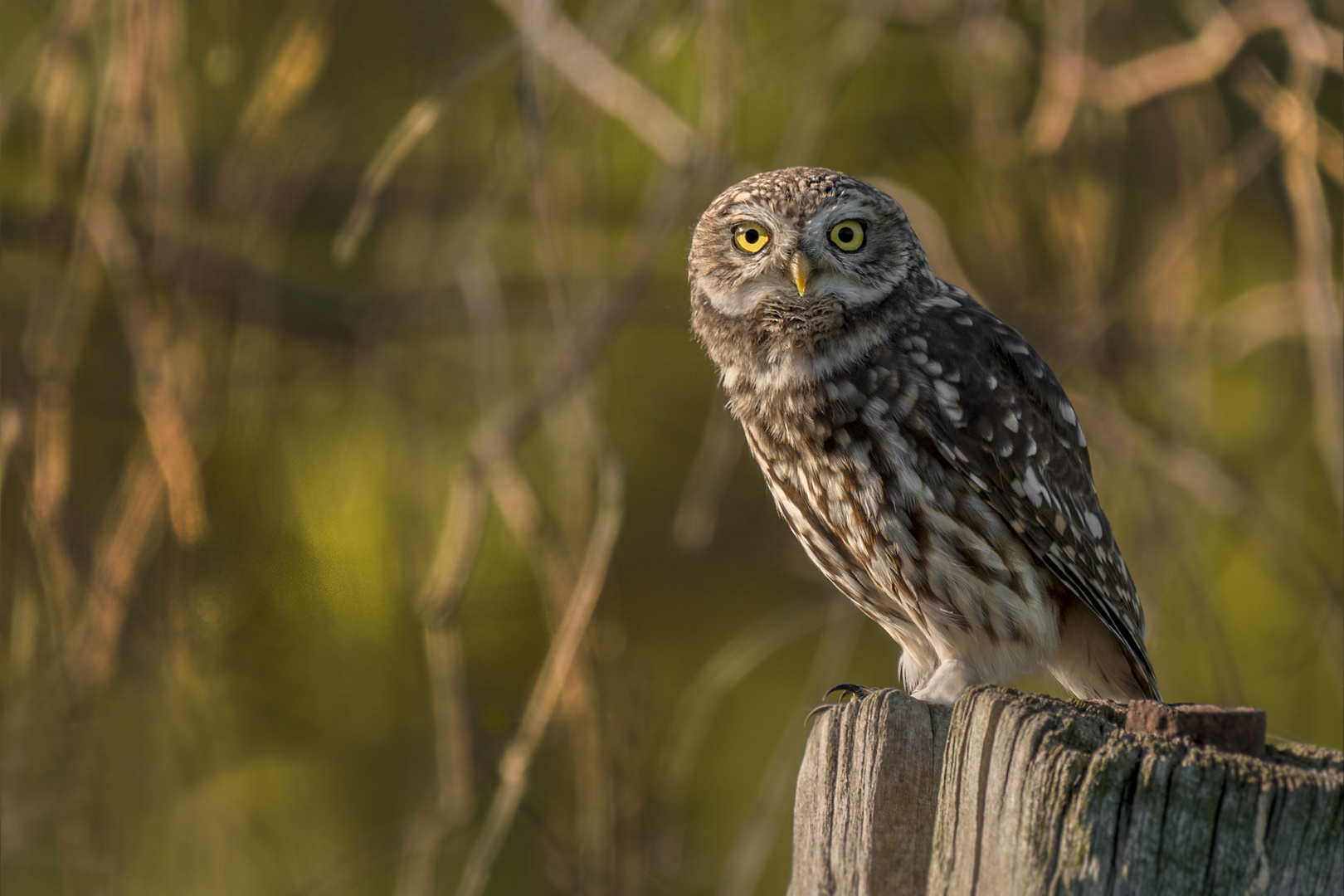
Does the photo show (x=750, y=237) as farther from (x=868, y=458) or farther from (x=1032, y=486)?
(x=1032, y=486)

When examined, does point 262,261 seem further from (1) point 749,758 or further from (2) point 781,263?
(1) point 749,758

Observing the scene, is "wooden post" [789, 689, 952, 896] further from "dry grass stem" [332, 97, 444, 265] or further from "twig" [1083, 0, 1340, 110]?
"twig" [1083, 0, 1340, 110]

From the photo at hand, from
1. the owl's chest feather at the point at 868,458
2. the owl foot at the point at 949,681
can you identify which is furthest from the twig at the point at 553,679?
the owl foot at the point at 949,681

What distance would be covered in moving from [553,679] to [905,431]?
2.75 ft

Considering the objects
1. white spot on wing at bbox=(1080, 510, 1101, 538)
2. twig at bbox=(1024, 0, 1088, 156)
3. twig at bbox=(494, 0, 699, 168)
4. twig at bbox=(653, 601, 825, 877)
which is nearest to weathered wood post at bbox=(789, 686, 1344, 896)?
white spot on wing at bbox=(1080, 510, 1101, 538)

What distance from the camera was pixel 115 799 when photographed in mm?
4082

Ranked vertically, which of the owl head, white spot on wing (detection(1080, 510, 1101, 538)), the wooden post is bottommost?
the wooden post

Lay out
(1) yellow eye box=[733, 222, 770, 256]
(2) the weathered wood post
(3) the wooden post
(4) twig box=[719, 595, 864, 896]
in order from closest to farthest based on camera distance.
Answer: (2) the weathered wood post < (3) the wooden post < (1) yellow eye box=[733, 222, 770, 256] < (4) twig box=[719, 595, 864, 896]

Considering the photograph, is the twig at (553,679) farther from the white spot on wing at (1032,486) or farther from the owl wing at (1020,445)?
the white spot on wing at (1032,486)

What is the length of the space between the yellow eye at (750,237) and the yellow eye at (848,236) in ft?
0.45

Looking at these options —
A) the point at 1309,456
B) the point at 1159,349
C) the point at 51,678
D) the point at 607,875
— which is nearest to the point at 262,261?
the point at 51,678

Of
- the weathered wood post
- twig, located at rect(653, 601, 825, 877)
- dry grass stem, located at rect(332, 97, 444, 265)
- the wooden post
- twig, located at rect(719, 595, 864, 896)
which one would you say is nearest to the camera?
the weathered wood post

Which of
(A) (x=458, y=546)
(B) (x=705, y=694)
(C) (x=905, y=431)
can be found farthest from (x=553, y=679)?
(C) (x=905, y=431)

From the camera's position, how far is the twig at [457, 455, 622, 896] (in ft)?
8.15
